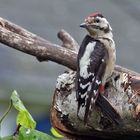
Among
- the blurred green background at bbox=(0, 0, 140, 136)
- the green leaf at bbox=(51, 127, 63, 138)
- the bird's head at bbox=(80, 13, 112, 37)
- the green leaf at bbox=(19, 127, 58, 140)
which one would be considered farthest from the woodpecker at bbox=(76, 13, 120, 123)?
the blurred green background at bbox=(0, 0, 140, 136)

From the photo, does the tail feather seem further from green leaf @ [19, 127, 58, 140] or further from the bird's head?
the bird's head

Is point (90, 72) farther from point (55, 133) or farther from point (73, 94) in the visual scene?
point (55, 133)

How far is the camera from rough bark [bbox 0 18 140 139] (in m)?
2.17

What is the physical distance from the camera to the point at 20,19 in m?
4.36

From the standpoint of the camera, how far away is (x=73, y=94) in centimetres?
232

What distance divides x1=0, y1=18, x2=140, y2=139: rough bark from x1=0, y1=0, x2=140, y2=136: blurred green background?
155cm

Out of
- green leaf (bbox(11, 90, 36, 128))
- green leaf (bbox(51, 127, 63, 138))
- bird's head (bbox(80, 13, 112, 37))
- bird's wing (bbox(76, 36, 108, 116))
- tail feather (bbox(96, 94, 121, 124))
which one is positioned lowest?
green leaf (bbox(51, 127, 63, 138))

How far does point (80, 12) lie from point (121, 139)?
2.27 meters

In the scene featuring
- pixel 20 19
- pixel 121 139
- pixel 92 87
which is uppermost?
pixel 20 19

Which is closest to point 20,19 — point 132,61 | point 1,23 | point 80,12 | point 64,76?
point 80,12

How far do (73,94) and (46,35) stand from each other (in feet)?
6.56

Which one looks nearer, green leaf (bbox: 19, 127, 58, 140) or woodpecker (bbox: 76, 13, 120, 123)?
green leaf (bbox: 19, 127, 58, 140)

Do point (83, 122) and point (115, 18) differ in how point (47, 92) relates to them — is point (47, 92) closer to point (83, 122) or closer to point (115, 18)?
point (115, 18)

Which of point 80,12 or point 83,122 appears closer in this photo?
point 83,122
